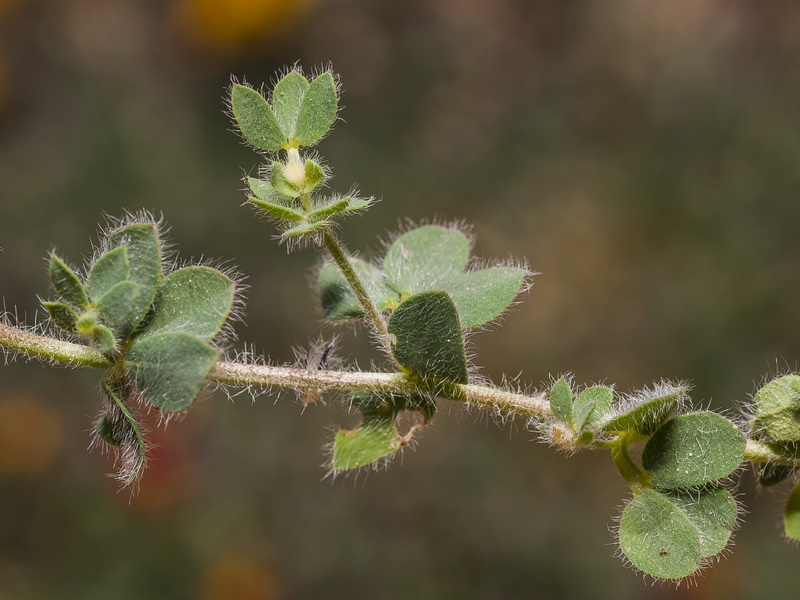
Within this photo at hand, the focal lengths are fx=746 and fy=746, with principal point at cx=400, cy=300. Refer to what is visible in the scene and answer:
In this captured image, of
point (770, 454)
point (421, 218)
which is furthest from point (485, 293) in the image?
point (421, 218)

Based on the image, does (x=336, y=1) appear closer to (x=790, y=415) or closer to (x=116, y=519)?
(x=116, y=519)

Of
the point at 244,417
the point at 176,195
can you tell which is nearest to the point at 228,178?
the point at 176,195

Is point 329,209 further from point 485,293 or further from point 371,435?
point 371,435

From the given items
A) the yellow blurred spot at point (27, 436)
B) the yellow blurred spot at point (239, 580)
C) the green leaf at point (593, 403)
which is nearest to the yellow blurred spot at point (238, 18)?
the yellow blurred spot at point (27, 436)

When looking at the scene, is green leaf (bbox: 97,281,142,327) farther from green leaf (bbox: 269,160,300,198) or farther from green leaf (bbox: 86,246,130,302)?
green leaf (bbox: 269,160,300,198)

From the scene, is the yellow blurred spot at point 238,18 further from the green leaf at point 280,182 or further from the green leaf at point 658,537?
the green leaf at point 658,537

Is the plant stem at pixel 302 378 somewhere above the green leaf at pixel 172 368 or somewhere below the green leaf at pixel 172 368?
above
